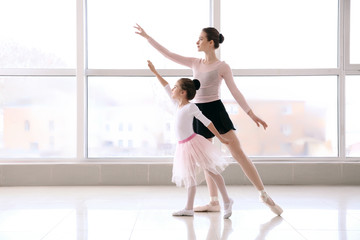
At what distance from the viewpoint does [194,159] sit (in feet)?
8.95

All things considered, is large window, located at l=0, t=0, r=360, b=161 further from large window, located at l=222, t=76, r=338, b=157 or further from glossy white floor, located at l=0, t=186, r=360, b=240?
glossy white floor, located at l=0, t=186, r=360, b=240

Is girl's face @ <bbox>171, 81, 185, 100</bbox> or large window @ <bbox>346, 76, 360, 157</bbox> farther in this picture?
large window @ <bbox>346, 76, 360, 157</bbox>

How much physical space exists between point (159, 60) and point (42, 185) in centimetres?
164

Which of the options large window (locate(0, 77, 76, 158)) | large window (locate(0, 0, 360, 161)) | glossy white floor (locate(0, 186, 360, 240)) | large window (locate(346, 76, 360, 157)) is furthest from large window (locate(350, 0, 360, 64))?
large window (locate(0, 77, 76, 158))

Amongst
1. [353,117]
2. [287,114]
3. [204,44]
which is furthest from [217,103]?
[353,117]

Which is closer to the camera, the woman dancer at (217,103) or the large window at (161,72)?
the woman dancer at (217,103)

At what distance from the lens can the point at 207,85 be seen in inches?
114

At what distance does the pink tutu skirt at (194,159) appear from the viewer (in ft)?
8.94

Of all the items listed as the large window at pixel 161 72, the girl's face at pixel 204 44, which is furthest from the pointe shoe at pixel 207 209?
the large window at pixel 161 72

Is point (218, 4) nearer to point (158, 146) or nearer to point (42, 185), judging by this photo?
point (158, 146)

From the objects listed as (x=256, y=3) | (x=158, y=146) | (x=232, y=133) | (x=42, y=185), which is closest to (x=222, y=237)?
(x=232, y=133)

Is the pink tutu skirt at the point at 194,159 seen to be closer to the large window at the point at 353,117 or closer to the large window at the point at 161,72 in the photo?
the large window at the point at 161,72

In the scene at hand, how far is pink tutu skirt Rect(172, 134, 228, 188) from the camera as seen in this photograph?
8.94 feet

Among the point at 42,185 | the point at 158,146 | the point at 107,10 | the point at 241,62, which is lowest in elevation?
the point at 42,185
